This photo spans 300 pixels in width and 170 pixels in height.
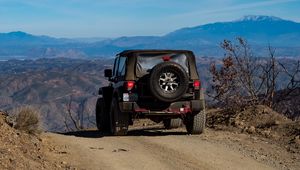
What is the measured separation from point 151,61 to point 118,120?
1.63 m

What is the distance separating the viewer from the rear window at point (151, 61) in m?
12.2

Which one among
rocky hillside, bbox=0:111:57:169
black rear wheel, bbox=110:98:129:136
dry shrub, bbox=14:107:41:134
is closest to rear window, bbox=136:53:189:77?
black rear wheel, bbox=110:98:129:136

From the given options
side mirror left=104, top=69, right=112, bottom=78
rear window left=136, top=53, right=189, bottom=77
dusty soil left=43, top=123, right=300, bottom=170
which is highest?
rear window left=136, top=53, right=189, bottom=77

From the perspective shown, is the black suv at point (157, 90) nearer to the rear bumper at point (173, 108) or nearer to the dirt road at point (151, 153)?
the rear bumper at point (173, 108)

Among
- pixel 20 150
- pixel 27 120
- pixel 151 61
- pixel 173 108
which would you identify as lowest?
pixel 20 150

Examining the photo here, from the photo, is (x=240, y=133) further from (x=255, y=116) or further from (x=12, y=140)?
(x=12, y=140)

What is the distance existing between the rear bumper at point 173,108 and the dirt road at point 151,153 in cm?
60

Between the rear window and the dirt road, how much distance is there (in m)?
1.60

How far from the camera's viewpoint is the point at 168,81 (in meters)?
11.6

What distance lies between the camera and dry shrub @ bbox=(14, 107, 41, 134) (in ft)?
35.5

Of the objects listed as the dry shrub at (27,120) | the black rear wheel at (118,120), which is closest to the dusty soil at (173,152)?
the black rear wheel at (118,120)

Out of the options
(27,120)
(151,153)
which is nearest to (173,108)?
(151,153)

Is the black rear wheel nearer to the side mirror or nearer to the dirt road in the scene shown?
the dirt road

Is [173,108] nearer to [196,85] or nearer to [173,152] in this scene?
[196,85]
